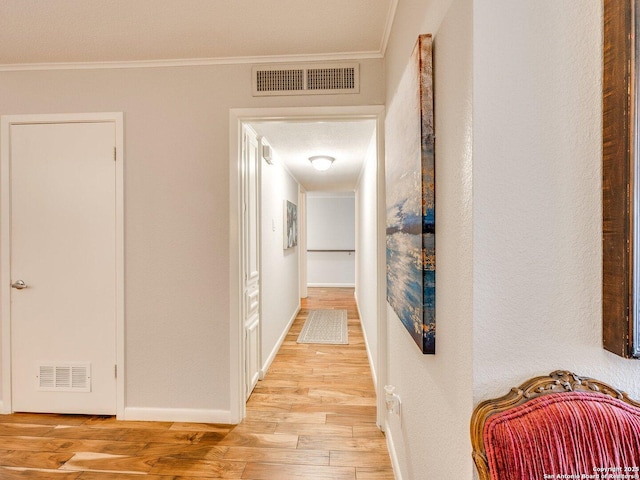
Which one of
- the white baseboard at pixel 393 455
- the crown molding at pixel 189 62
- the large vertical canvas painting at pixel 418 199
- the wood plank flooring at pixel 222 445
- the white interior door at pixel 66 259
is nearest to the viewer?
the large vertical canvas painting at pixel 418 199

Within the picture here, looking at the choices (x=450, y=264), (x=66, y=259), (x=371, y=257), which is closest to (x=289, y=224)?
(x=371, y=257)

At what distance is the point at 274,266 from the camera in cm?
377

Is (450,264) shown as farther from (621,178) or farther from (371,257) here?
(371,257)

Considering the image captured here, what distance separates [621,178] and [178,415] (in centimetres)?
263

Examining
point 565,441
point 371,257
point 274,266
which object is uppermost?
point 371,257

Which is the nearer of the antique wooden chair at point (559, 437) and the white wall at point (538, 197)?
the antique wooden chair at point (559, 437)

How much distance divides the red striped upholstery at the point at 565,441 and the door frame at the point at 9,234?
237 cm

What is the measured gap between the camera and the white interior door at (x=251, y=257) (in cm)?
247

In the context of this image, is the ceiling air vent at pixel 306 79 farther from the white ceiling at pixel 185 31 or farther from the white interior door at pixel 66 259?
the white interior door at pixel 66 259

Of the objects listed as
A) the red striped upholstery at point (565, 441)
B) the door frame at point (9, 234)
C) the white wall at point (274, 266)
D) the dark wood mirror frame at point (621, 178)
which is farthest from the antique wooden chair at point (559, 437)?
the white wall at point (274, 266)

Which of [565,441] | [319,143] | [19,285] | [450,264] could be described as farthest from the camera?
[319,143]

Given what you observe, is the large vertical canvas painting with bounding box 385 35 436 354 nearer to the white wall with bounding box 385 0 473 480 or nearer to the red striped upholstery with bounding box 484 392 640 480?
the white wall with bounding box 385 0 473 480

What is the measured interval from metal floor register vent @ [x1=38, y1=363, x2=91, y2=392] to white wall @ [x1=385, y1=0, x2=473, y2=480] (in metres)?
2.29

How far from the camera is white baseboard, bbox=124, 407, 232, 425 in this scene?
2.26 metres
